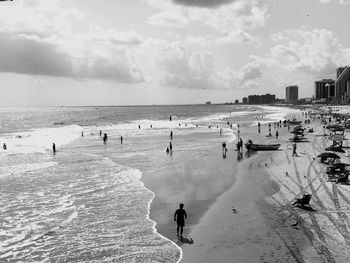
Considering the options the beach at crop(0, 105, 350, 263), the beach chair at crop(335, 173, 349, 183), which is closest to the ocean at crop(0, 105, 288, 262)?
the beach at crop(0, 105, 350, 263)

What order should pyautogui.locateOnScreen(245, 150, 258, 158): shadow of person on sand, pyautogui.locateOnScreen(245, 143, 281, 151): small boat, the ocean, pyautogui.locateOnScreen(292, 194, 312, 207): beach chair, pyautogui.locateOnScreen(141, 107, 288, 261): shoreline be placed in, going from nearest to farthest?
1. the ocean
2. pyautogui.locateOnScreen(141, 107, 288, 261): shoreline
3. pyautogui.locateOnScreen(292, 194, 312, 207): beach chair
4. pyautogui.locateOnScreen(245, 150, 258, 158): shadow of person on sand
5. pyautogui.locateOnScreen(245, 143, 281, 151): small boat

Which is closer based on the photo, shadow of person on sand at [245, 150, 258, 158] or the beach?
the beach

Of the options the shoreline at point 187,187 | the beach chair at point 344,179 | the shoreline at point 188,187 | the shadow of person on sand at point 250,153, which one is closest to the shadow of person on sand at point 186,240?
the shoreline at point 188,187

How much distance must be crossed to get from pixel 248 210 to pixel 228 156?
770 inches

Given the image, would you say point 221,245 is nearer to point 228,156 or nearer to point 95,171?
point 95,171

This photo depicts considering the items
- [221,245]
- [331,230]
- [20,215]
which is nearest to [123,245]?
[221,245]

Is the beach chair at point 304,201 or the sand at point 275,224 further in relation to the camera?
the beach chair at point 304,201

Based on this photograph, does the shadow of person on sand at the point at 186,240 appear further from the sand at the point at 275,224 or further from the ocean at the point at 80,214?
the ocean at the point at 80,214

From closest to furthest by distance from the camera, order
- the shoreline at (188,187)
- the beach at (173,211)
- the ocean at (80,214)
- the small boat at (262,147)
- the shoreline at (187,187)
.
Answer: the beach at (173,211) < the ocean at (80,214) < the shoreline at (188,187) < the shoreline at (187,187) < the small boat at (262,147)

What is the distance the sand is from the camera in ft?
42.4

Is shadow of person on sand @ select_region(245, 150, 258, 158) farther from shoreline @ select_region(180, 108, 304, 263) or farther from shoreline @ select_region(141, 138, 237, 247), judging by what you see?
shoreline @ select_region(180, 108, 304, 263)

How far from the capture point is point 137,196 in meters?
21.9

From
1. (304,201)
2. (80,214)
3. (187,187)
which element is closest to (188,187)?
(187,187)

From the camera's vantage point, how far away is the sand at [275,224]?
12.9m
